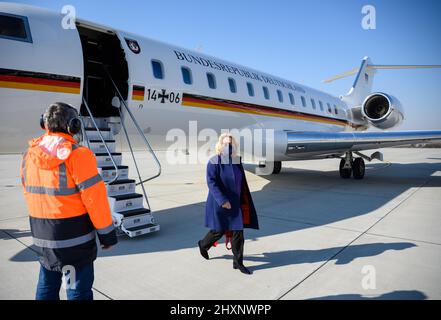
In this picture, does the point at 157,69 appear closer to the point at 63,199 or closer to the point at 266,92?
the point at 266,92

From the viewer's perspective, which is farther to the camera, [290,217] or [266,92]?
[266,92]

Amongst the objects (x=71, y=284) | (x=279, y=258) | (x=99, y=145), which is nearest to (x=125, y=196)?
(x=99, y=145)

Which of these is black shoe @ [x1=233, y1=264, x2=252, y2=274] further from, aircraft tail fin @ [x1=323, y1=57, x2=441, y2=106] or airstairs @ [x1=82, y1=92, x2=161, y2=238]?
aircraft tail fin @ [x1=323, y1=57, x2=441, y2=106]

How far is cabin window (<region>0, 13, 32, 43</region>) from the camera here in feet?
15.1

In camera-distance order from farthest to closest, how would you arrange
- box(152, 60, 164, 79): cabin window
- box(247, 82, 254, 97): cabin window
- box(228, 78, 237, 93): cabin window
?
box(247, 82, 254, 97): cabin window < box(228, 78, 237, 93): cabin window < box(152, 60, 164, 79): cabin window

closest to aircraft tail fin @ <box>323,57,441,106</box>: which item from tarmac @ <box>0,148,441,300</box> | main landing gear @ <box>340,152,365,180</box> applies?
main landing gear @ <box>340,152,365,180</box>

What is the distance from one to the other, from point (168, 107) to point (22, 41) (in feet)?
9.27

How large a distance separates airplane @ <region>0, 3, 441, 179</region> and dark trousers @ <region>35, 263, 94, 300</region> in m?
3.37

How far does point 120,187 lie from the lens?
5.31 meters

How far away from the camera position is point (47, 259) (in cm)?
218

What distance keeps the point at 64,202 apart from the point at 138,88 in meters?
4.43

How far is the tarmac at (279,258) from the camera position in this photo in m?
3.26

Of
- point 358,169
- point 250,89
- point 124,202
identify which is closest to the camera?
point 124,202
